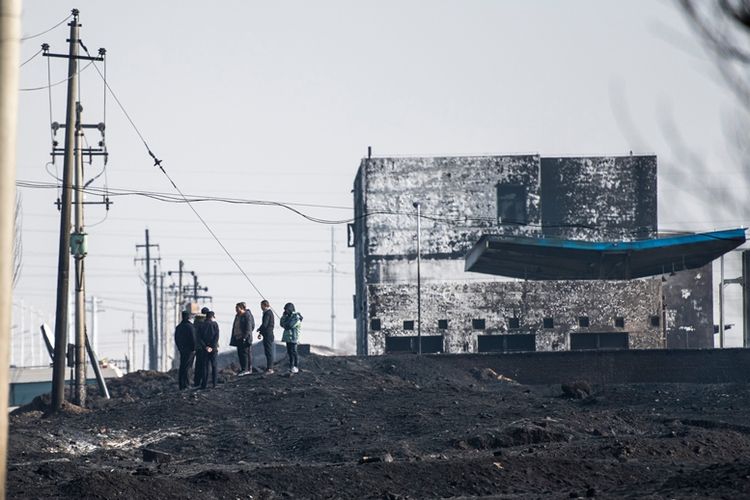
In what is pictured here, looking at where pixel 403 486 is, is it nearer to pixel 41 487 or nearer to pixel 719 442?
pixel 41 487

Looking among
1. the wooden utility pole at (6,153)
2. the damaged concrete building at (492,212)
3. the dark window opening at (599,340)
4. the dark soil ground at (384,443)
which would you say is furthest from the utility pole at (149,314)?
the wooden utility pole at (6,153)

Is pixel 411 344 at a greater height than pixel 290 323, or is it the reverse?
pixel 290 323

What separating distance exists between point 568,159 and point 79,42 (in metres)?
43.4

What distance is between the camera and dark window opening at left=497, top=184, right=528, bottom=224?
66.1 meters

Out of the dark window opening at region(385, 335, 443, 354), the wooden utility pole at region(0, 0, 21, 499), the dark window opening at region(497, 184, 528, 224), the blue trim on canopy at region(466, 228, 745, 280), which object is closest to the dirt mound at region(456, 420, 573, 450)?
the wooden utility pole at region(0, 0, 21, 499)

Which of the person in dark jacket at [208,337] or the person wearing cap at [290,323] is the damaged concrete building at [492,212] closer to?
the person wearing cap at [290,323]

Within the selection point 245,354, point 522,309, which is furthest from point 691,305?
point 245,354

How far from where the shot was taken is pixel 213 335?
1017 inches

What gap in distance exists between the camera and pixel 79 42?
29.3m

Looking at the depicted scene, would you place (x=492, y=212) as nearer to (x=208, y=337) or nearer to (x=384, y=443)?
(x=208, y=337)

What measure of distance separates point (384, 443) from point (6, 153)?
14059 mm

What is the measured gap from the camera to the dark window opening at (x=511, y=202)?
2601 inches

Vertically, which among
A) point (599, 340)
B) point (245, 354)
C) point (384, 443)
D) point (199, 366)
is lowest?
point (384, 443)

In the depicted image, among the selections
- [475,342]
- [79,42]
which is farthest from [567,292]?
[79,42]
